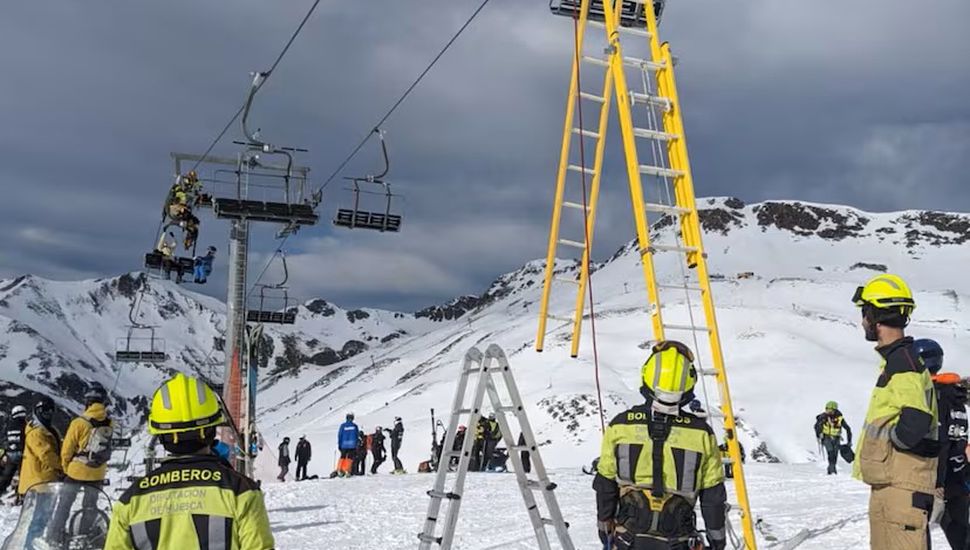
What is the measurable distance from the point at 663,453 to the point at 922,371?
164 cm

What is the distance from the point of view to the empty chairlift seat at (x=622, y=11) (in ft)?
33.6

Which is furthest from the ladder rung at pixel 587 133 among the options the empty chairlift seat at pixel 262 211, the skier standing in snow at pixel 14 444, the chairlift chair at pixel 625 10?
the empty chairlift seat at pixel 262 211

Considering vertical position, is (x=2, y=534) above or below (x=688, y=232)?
below

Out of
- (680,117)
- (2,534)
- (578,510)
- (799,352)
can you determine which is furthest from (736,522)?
(799,352)

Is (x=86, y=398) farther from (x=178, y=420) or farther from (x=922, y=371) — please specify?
(x=922, y=371)

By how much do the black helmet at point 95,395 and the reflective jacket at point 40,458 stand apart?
57 centimetres

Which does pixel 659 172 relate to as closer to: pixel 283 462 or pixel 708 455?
pixel 708 455

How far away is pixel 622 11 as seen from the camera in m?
10.3

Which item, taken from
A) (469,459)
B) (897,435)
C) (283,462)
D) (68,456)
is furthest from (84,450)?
(283,462)

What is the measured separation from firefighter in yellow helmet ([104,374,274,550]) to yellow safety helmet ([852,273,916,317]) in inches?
148

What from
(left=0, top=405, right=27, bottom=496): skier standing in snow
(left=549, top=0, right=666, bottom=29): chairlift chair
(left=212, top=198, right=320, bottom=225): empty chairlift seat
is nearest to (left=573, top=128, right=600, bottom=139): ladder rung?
(left=549, top=0, right=666, bottom=29): chairlift chair

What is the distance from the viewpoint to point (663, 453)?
15.7 feet

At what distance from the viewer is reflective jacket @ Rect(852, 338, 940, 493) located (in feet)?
15.9

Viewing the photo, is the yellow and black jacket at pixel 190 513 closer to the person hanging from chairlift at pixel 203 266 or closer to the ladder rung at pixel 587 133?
the ladder rung at pixel 587 133
